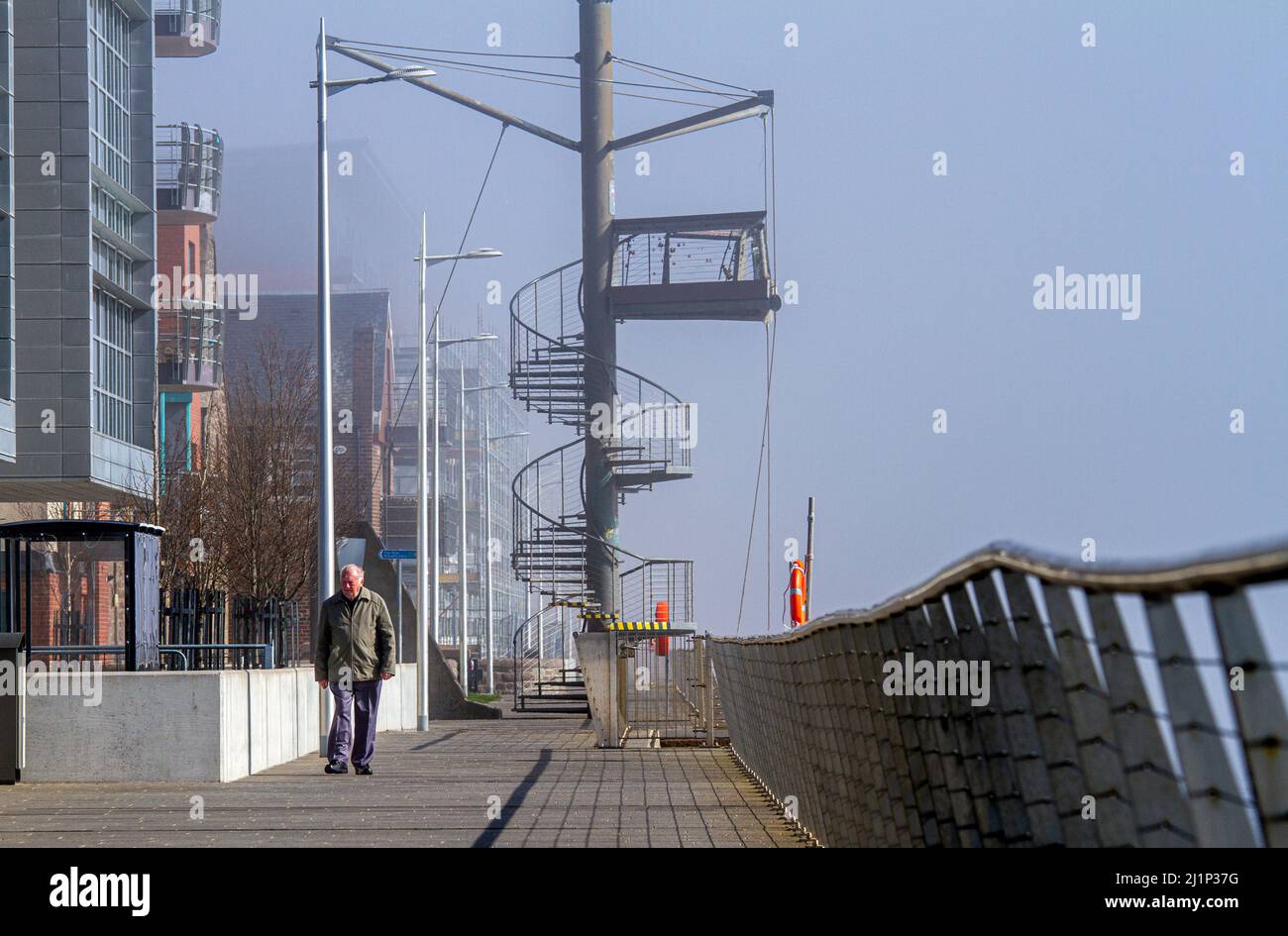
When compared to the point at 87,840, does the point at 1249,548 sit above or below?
above

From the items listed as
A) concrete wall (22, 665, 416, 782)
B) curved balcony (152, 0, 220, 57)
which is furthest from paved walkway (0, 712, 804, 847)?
curved balcony (152, 0, 220, 57)

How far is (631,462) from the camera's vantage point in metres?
46.2

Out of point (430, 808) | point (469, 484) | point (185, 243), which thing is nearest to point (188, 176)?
point (185, 243)

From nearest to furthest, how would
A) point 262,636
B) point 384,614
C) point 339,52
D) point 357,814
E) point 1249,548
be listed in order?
point 1249,548 → point 357,814 → point 384,614 → point 262,636 → point 339,52

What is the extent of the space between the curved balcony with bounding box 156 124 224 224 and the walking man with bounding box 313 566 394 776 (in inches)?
1694

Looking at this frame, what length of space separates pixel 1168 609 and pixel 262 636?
24.3m

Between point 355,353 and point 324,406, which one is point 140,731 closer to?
point 324,406

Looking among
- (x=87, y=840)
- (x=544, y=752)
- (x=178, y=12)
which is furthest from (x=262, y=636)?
(x=178, y=12)

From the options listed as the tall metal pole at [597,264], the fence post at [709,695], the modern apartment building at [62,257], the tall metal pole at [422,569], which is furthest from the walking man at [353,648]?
the tall metal pole at [597,264]

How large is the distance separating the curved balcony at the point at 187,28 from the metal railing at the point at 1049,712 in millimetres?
53273

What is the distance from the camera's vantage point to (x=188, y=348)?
191 feet

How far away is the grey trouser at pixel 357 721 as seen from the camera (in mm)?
17625
